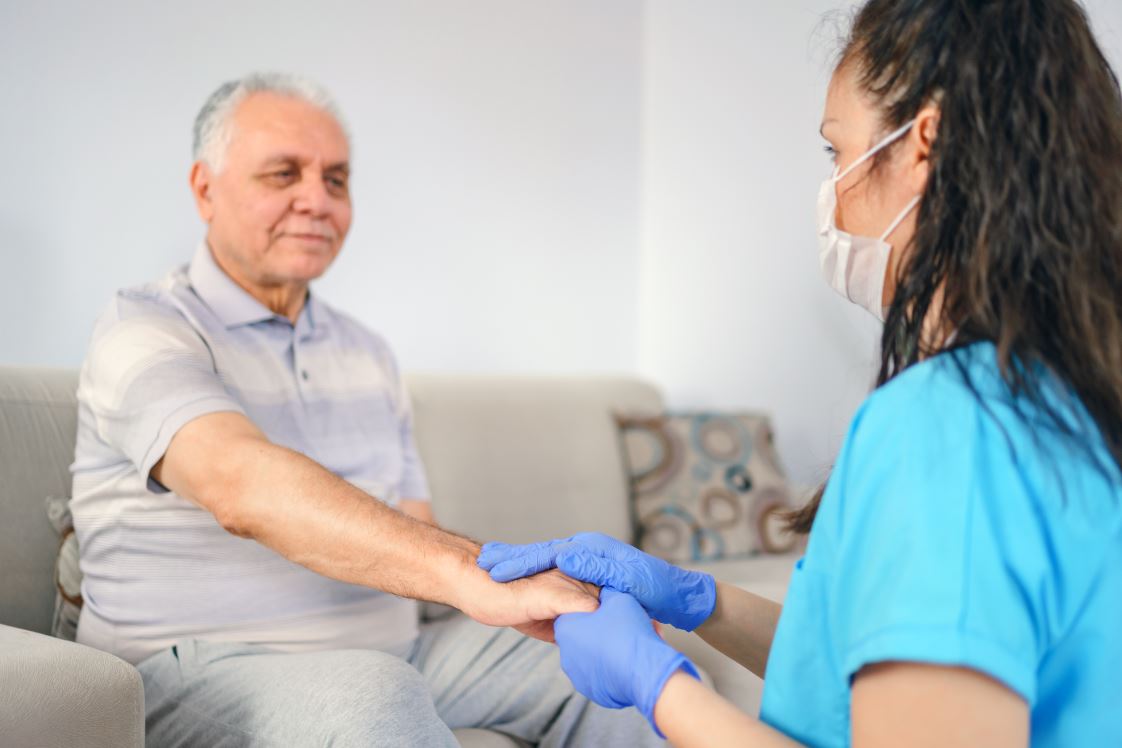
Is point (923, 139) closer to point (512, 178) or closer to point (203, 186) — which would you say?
point (203, 186)

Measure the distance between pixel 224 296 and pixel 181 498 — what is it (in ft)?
1.12

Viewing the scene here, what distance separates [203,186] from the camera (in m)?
1.65

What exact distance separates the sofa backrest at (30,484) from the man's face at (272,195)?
1.17 ft

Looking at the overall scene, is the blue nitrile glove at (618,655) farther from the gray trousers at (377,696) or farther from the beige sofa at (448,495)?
the beige sofa at (448,495)

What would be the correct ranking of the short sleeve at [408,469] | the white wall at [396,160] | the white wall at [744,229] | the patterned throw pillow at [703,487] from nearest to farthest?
the short sleeve at [408,469] < the white wall at [396,160] < the patterned throw pillow at [703,487] < the white wall at [744,229]

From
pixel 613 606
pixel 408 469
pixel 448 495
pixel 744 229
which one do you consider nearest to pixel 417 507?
pixel 408 469

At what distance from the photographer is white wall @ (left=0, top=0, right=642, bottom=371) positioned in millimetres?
1875

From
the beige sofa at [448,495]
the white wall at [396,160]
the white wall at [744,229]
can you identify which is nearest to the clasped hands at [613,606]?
the beige sofa at [448,495]

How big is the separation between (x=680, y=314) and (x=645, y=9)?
979 millimetres

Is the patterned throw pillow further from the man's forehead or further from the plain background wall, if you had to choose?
the man's forehead

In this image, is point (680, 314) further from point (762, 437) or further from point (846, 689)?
point (846, 689)

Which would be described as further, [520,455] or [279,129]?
[520,455]

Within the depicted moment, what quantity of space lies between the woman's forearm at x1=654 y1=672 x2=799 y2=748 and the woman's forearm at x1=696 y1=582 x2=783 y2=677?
1.22 feet

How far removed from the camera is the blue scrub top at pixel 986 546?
618mm
